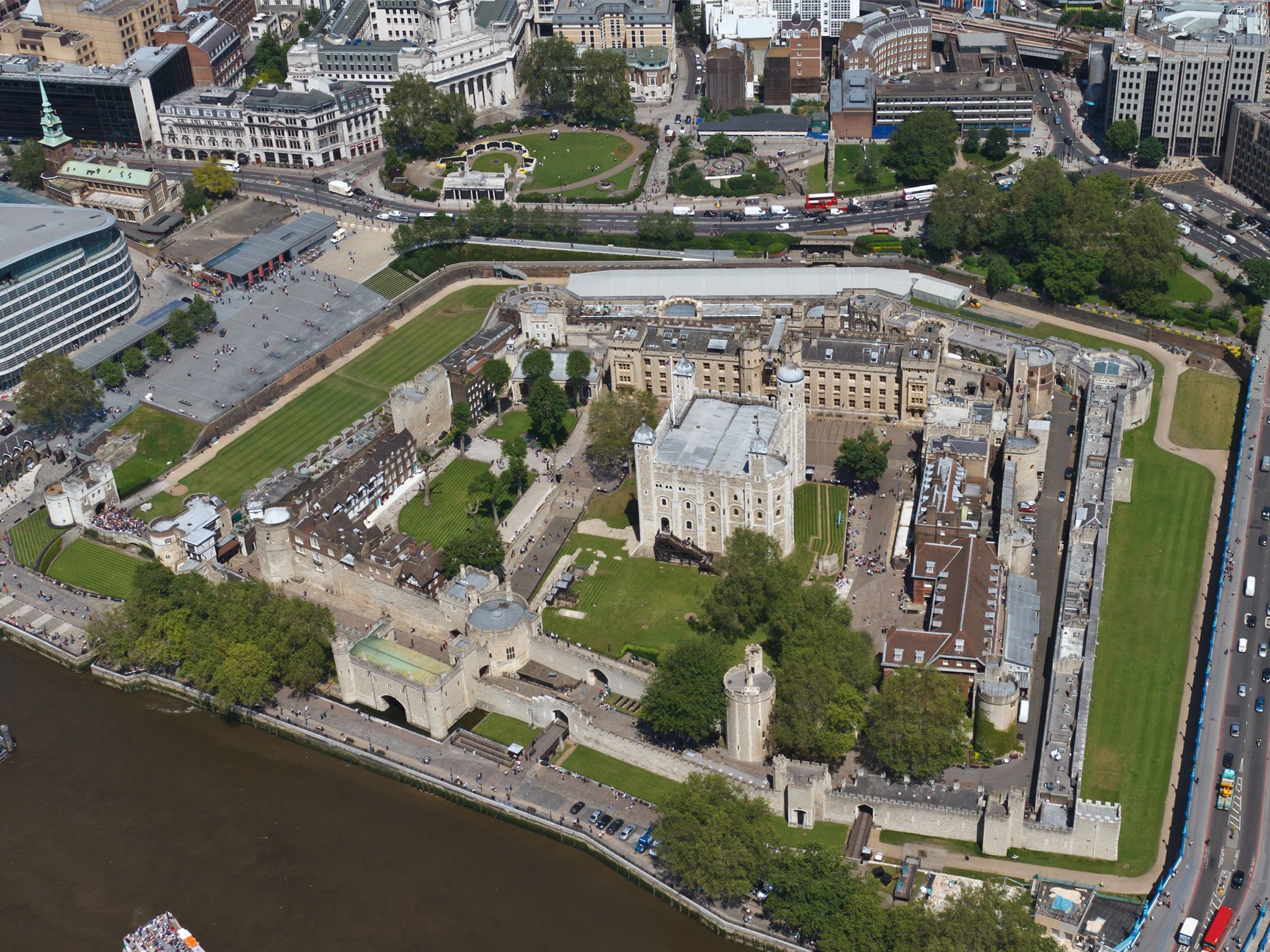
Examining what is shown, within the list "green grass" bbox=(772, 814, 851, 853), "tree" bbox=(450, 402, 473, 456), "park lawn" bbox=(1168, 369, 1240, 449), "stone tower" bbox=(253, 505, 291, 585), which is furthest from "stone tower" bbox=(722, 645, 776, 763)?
"park lawn" bbox=(1168, 369, 1240, 449)

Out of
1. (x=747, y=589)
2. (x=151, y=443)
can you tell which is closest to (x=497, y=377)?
(x=151, y=443)

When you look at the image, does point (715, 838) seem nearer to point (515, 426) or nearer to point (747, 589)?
point (747, 589)

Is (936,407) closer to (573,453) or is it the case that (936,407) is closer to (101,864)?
(573,453)

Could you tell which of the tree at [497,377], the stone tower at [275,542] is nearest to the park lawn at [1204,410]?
the tree at [497,377]

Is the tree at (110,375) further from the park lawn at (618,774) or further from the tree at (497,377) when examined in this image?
the park lawn at (618,774)

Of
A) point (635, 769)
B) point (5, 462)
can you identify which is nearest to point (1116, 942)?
point (635, 769)

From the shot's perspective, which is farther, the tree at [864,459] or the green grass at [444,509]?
the tree at [864,459]

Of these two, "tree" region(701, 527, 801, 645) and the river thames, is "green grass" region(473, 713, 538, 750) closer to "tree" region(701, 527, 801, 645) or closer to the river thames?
the river thames
